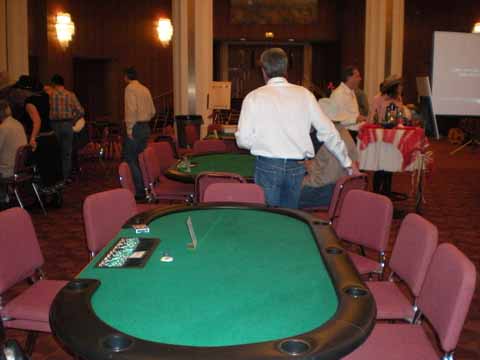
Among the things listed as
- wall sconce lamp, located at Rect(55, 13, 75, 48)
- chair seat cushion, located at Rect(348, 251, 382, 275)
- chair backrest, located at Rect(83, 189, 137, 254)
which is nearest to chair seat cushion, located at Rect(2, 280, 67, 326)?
chair backrest, located at Rect(83, 189, 137, 254)

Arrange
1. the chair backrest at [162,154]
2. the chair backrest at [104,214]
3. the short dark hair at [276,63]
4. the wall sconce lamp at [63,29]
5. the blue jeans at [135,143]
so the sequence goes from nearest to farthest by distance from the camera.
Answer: the chair backrest at [104,214] → the short dark hair at [276,63] → the chair backrest at [162,154] → the blue jeans at [135,143] → the wall sconce lamp at [63,29]

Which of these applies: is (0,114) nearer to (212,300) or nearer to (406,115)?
(406,115)

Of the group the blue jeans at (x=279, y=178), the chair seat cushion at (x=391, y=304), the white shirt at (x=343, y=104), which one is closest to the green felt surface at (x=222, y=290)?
the chair seat cushion at (x=391, y=304)

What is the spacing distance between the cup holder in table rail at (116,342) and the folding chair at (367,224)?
74.3 inches

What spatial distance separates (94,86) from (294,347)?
605 inches

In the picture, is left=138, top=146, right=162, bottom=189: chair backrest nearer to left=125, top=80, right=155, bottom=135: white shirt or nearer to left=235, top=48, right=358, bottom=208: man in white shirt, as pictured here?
left=235, top=48, right=358, bottom=208: man in white shirt

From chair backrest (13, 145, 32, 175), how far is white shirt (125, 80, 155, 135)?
1360 millimetres

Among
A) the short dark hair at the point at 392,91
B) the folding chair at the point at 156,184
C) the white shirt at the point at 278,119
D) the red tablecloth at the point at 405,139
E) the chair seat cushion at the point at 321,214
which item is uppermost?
the short dark hair at the point at 392,91

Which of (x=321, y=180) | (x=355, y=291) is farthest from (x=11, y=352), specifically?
(x=321, y=180)

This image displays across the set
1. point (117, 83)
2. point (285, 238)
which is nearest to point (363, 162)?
point (285, 238)

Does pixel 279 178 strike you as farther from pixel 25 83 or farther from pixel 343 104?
pixel 25 83

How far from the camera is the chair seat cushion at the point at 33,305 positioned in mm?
2723

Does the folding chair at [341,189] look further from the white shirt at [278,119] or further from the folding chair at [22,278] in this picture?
the folding chair at [22,278]

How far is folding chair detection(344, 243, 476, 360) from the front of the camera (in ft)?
7.06
